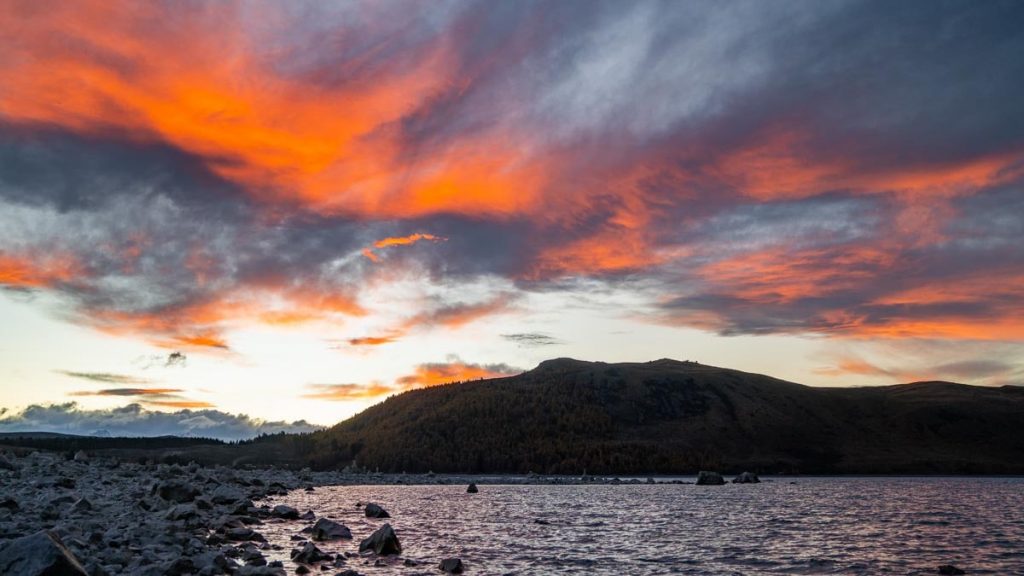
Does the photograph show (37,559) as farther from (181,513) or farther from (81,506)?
(181,513)

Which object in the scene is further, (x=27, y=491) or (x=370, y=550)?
(x=27, y=491)

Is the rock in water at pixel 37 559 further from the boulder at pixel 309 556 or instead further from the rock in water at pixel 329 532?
the rock in water at pixel 329 532

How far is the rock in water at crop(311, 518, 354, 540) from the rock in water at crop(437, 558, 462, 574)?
1556 cm

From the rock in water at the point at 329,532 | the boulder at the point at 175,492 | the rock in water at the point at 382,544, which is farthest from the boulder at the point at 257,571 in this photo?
the boulder at the point at 175,492

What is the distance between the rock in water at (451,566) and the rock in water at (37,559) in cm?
1967

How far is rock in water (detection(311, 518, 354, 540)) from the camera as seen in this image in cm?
5088

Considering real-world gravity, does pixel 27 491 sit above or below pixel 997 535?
above

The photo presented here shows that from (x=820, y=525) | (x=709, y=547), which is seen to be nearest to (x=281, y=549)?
(x=709, y=547)

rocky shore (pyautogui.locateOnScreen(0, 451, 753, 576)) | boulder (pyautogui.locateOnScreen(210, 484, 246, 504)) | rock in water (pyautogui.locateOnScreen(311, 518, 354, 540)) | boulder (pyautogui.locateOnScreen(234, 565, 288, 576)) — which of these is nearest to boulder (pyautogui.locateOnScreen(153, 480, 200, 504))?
rocky shore (pyautogui.locateOnScreen(0, 451, 753, 576))

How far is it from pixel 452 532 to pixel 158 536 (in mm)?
29121

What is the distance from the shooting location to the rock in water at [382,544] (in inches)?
1743

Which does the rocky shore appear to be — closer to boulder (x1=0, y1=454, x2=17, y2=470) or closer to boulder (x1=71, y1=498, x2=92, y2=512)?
boulder (x1=71, y1=498, x2=92, y2=512)

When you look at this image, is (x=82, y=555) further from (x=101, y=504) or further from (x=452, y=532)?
(x=452, y=532)

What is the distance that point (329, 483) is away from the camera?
18338cm
